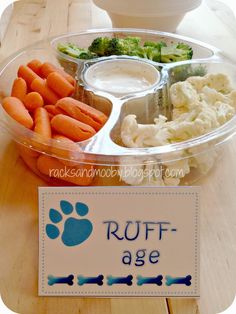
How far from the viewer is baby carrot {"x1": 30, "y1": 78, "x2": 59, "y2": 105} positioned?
150 cm

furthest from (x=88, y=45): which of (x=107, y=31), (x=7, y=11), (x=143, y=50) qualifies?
(x=7, y=11)

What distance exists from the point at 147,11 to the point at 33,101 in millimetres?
648

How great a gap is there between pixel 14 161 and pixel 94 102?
0.85 ft

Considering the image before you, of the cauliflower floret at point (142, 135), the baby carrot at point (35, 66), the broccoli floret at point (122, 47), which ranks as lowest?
the baby carrot at point (35, 66)

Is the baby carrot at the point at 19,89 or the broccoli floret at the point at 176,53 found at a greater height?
the broccoli floret at the point at 176,53

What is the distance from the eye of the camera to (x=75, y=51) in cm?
170

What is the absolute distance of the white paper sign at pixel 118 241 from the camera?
1079 mm

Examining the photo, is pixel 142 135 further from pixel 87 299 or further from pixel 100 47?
pixel 100 47

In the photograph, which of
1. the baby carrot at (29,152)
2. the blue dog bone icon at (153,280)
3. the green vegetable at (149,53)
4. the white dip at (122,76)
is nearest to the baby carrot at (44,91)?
the white dip at (122,76)

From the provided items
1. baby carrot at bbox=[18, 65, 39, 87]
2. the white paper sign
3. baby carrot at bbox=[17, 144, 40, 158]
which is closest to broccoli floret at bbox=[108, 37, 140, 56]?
baby carrot at bbox=[18, 65, 39, 87]

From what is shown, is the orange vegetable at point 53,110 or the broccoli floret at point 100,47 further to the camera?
the broccoli floret at point 100,47

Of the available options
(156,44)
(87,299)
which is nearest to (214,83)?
(156,44)

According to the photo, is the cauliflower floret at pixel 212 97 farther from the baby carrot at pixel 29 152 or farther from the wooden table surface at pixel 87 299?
the baby carrot at pixel 29 152

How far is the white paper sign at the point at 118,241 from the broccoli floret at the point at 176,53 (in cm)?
68
